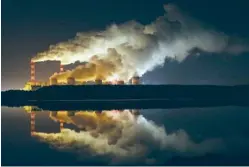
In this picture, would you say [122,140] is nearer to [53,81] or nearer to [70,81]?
[70,81]

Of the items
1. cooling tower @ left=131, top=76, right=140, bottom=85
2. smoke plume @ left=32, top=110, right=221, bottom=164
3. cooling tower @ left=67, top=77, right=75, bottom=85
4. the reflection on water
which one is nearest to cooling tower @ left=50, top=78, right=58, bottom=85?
cooling tower @ left=67, top=77, right=75, bottom=85

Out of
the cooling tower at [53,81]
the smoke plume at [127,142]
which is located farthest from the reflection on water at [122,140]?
the cooling tower at [53,81]

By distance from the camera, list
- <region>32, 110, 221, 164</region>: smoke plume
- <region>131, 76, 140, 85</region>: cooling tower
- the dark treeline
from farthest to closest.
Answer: <region>131, 76, 140, 85</region>: cooling tower < the dark treeline < <region>32, 110, 221, 164</region>: smoke plume

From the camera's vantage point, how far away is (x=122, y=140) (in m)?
12.2

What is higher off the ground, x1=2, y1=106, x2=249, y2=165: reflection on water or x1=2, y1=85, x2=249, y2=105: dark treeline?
x1=2, y1=85, x2=249, y2=105: dark treeline

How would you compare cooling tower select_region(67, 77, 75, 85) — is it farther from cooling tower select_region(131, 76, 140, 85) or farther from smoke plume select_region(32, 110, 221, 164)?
smoke plume select_region(32, 110, 221, 164)

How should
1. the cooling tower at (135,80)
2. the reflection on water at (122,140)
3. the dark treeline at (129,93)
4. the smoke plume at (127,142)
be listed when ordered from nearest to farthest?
the reflection on water at (122,140) → the smoke plume at (127,142) → the dark treeline at (129,93) → the cooling tower at (135,80)

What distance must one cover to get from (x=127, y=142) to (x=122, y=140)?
355mm

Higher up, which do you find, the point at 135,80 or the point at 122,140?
the point at 135,80

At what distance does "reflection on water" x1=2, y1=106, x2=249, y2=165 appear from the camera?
9935 millimetres

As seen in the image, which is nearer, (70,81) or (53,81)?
(70,81)

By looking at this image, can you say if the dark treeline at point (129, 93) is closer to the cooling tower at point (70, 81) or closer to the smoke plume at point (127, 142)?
the cooling tower at point (70, 81)

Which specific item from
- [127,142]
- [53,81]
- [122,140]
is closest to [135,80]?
[53,81]

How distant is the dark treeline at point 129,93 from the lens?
36.7 metres
